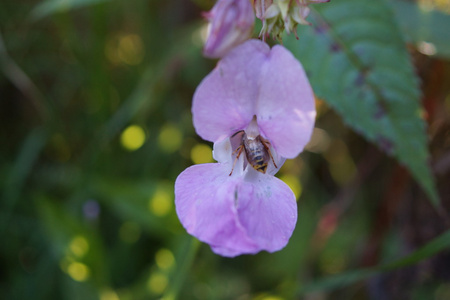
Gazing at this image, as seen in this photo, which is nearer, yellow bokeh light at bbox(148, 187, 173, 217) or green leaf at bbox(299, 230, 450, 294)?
green leaf at bbox(299, 230, 450, 294)

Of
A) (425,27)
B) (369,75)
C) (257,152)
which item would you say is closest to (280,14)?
(257,152)

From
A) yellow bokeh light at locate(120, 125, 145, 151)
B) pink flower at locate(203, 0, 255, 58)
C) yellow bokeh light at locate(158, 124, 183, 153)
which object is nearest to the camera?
pink flower at locate(203, 0, 255, 58)

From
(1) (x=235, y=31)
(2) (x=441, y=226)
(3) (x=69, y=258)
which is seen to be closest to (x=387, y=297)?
(2) (x=441, y=226)

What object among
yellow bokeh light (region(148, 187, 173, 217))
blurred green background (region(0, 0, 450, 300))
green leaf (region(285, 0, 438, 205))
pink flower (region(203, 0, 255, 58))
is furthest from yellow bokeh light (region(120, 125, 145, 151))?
pink flower (region(203, 0, 255, 58))

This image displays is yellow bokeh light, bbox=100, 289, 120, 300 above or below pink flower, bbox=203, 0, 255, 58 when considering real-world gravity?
below

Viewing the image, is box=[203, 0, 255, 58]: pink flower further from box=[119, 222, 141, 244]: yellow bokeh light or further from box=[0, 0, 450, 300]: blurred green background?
box=[119, 222, 141, 244]: yellow bokeh light

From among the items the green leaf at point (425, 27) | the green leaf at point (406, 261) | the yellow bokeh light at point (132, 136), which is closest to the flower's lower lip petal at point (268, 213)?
A: the green leaf at point (406, 261)
